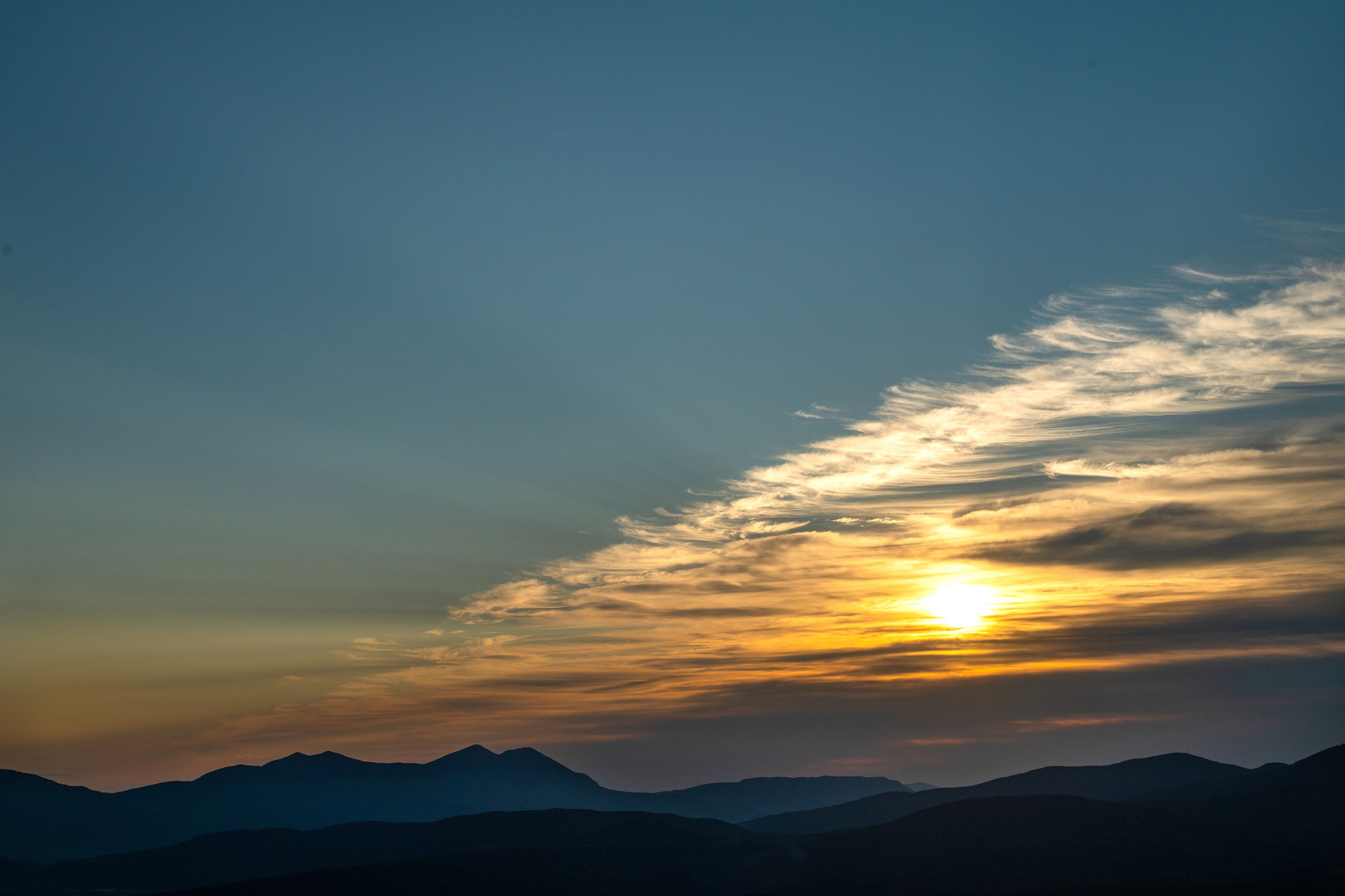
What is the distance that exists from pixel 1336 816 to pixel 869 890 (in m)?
58.9

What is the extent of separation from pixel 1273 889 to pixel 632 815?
348ft

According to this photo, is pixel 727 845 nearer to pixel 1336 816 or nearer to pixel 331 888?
pixel 331 888

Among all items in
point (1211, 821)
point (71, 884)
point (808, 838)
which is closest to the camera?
point (1211, 821)

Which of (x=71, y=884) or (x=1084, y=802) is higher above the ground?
(x=1084, y=802)

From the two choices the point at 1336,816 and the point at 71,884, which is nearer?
the point at 1336,816

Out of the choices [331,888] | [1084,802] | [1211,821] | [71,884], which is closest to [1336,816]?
[1211,821]

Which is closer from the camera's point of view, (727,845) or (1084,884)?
(1084,884)

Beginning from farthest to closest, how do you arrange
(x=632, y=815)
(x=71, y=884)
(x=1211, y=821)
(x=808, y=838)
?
(x=71, y=884) < (x=632, y=815) < (x=808, y=838) < (x=1211, y=821)

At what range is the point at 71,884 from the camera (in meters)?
168

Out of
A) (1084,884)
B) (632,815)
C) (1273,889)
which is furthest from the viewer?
(632,815)

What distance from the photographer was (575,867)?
112m

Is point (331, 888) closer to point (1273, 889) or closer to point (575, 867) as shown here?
point (575, 867)

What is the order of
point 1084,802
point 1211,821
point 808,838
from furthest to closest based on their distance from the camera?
point 808,838 < point 1084,802 < point 1211,821

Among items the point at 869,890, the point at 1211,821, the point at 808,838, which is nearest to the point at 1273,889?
the point at 869,890
